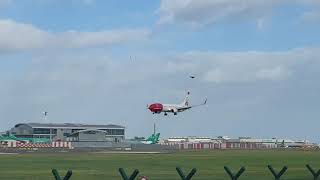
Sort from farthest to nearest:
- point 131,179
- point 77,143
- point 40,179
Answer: point 77,143 → point 40,179 → point 131,179

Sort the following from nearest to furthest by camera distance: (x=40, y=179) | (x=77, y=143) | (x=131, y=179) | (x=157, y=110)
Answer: (x=131, y=179) → (x=40, y=179) → (x=157, y=110) → (x=77, y=143)

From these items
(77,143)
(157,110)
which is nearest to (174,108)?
(157,110)

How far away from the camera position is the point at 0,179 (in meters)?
40.4

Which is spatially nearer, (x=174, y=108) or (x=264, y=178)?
(x=264, y=178)

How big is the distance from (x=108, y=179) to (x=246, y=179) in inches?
326

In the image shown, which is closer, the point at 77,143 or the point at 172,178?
the point at 172,178

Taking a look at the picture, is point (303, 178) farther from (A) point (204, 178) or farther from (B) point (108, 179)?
(B) point (108, 179)

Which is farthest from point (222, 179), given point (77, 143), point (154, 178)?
point (77, 143)

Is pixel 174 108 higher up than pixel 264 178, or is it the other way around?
pixel 174 108

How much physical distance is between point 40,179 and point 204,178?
10060 mm

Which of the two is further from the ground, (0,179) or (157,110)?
(157,110)

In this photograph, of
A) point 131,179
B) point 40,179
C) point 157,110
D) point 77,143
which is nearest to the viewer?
point 131,179

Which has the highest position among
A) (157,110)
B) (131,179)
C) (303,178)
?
(157,110)

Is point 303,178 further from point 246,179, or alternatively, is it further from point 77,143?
point 77,143
